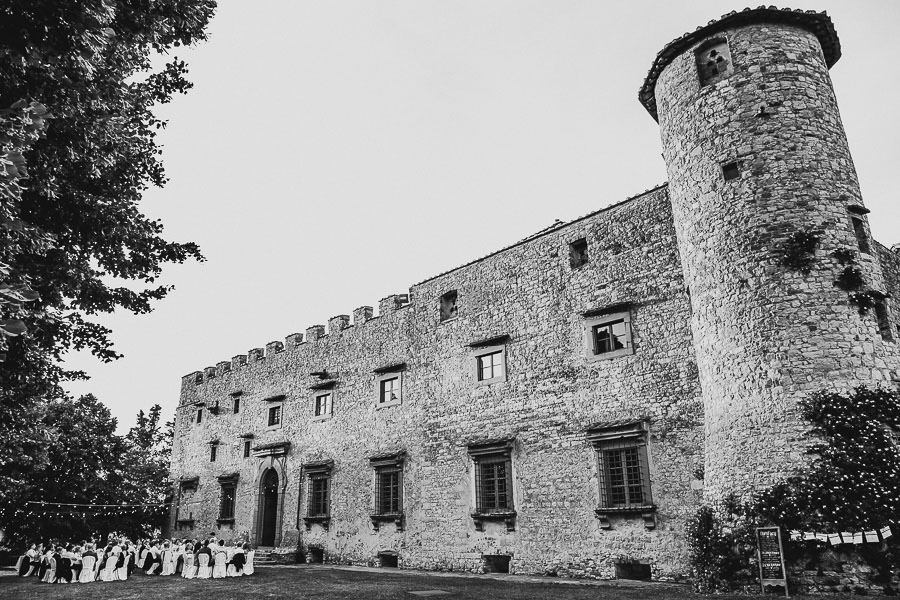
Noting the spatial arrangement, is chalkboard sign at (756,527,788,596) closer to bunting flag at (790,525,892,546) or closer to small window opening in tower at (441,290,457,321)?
bunting flag at (790,525,892,546)

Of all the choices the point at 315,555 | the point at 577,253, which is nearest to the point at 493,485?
the point at 577,253

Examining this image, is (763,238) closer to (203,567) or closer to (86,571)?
(203,567)

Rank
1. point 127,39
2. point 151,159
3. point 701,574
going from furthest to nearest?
point 701,574, point 151,159, point 127,39

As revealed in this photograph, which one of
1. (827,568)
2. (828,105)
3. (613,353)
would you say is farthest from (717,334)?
(828,105)

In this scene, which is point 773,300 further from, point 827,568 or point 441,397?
point 441,397

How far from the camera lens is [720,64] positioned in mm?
14719

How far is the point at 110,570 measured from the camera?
18531 mm

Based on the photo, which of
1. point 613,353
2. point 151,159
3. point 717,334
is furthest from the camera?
point 613,353

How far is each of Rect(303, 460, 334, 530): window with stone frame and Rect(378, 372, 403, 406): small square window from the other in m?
3.29

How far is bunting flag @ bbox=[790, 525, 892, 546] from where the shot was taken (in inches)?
396

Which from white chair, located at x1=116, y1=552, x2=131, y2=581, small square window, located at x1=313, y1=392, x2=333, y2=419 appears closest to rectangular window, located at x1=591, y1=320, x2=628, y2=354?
small square window, located at x1=313, y1=392, x2=333, y2=419

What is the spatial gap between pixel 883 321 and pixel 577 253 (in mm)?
7714

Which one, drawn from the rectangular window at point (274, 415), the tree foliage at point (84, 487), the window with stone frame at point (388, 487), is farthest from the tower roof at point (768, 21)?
the tree foliage at point (84, 487)

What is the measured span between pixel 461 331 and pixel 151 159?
12121 mm
